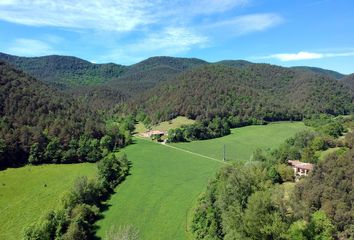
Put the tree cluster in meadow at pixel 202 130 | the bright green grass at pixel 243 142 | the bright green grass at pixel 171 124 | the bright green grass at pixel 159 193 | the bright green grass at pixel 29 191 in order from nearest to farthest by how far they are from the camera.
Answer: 1. the bright green grass at pixel 159 193
2. the bright green grass at pixel 29 191
3. the bright green grass at pixel 243 142
4. the tree cluster in meadow at pixel 202 130
5. the bright green grass at pixel 171 124

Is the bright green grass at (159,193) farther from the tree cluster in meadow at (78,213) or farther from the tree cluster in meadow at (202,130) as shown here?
the tree cluster in meadow at (202,130)

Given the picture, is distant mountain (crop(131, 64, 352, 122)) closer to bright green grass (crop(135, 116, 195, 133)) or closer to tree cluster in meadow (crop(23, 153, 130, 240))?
bright green grass (crop(135, 116, 195, 133))

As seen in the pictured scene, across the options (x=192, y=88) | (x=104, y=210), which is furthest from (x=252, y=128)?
(x=104, y=210)

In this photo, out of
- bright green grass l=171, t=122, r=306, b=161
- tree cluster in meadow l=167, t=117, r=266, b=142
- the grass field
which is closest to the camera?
the grass field

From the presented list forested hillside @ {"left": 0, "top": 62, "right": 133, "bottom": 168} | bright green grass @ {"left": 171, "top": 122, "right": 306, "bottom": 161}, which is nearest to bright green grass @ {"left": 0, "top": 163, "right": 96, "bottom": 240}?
forested hillside @ {"left": 0, "top": 62, "right": 133, "bottom": 168}

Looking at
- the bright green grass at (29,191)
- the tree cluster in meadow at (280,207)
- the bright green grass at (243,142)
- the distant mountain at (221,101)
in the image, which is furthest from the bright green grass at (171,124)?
the tree cluster in meadow at (280,207)

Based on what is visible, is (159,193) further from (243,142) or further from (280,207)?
(243,142)

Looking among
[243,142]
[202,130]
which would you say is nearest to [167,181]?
[243,142]
